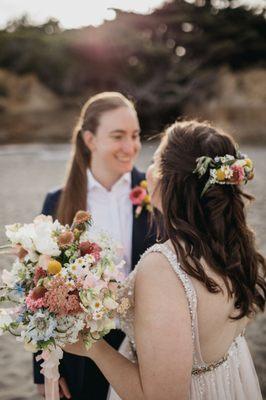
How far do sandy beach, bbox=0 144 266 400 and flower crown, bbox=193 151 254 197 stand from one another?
281cm

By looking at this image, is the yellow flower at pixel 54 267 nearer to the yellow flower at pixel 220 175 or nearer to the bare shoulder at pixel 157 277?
the bare shoulder at pixel 157 277

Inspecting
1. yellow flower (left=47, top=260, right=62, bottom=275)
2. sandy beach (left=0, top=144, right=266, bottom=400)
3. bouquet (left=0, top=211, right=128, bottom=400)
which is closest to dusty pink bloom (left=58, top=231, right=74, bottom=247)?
bouquet (left=0, top=211, right=128, bottom=400)

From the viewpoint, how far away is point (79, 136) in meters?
3.76

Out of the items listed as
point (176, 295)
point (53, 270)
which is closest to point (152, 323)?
point (176, 295)

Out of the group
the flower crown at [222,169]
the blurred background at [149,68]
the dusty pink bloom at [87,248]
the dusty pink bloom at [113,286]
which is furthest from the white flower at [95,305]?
the blurred background at [149,68]

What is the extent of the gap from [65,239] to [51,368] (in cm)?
55

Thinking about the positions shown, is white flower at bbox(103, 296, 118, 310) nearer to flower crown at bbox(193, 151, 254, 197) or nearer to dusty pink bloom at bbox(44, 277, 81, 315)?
dusty pink bloom at bbox(44, 277, 81, 315)

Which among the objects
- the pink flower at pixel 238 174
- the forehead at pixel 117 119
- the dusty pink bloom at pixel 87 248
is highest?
the forehead at pixel 117 119

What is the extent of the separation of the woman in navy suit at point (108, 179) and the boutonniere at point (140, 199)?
0.21 ft

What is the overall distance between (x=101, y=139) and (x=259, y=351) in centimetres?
290

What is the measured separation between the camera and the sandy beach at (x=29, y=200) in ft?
15.6

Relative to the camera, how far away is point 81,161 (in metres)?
3.61

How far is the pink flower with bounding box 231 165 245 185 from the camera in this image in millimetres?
2146

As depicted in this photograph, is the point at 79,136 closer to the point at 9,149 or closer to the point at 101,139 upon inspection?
the point at 101,139
